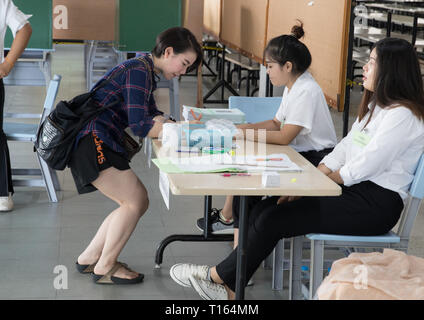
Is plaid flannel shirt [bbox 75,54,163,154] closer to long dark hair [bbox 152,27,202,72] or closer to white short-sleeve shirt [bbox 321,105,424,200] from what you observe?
long dark hair [bbox 152,27,202,72]

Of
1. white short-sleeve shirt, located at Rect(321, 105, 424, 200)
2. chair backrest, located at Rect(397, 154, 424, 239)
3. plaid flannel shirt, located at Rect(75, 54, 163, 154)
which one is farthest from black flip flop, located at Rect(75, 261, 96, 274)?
chair backrest, located at Rect(397, 154, 424, 239)

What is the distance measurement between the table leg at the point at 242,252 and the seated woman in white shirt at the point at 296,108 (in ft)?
1.31

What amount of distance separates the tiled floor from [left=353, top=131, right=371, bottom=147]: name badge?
889 millimetres

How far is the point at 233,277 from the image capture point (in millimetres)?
2758

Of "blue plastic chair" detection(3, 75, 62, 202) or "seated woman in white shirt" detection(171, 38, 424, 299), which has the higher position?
"seated woman in white shirt" detection(171, 38, 424, 299)

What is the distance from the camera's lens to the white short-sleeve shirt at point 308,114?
124 inches

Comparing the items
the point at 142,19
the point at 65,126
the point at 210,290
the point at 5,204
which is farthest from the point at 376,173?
the point at 142,19

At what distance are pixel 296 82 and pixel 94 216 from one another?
1.72m

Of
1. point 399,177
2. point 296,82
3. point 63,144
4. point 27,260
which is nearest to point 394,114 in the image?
point 399,177

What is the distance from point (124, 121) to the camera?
10.1 feet

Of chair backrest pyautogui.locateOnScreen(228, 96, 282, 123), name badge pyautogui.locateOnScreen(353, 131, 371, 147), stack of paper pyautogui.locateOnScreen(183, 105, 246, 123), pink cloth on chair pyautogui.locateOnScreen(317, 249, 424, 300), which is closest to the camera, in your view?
pink cloth on chair pyautogui.locateOnScreen(317, 249, 424, 300)

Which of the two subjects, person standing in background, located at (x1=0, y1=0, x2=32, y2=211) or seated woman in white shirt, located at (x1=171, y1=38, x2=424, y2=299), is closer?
seated woman in white shirt, located at (x1=171, y1=38, x2=424, y2=299)

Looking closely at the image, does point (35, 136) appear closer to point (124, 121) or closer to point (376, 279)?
point (124, 121)

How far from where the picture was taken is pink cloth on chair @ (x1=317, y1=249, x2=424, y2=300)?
6.82 ft
